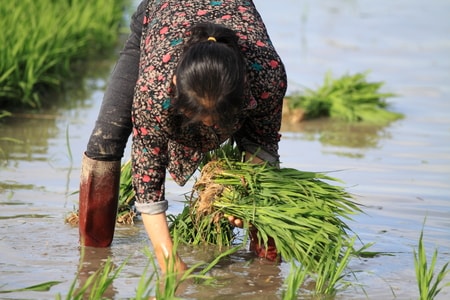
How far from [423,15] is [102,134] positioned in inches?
345

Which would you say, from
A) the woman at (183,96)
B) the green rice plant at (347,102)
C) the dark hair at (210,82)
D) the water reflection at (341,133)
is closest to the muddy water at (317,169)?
the water reflection at (341,133)

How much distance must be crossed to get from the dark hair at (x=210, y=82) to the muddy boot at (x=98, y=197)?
0.98 m

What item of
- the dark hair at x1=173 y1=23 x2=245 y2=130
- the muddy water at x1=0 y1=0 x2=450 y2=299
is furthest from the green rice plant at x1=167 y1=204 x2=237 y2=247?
the dark hair at x1=173 y1=23 x2=245 y2=130

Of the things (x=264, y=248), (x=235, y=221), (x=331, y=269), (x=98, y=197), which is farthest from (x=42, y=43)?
(x=331, y=269)

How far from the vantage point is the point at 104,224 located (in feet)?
13.8

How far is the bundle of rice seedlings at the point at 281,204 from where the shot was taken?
3717mm

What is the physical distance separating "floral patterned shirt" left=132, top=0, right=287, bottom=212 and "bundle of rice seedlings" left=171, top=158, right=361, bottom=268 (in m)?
0.21

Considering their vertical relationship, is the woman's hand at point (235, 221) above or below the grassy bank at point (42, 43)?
below

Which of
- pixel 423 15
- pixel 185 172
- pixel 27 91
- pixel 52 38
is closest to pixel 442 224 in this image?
pixel 185 172

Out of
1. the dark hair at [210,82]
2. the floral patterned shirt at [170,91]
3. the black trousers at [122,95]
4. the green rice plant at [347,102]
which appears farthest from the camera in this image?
the green rice plant at [347,102]

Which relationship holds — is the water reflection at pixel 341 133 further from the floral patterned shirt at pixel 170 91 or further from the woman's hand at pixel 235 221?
the floral patterned shirt at pixel 170 91

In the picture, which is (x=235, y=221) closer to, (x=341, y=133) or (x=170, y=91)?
(x=170, y=91)

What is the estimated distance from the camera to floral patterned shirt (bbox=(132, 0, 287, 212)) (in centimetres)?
336

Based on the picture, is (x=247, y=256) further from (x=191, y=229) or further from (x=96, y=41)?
(x=96, y=41)
